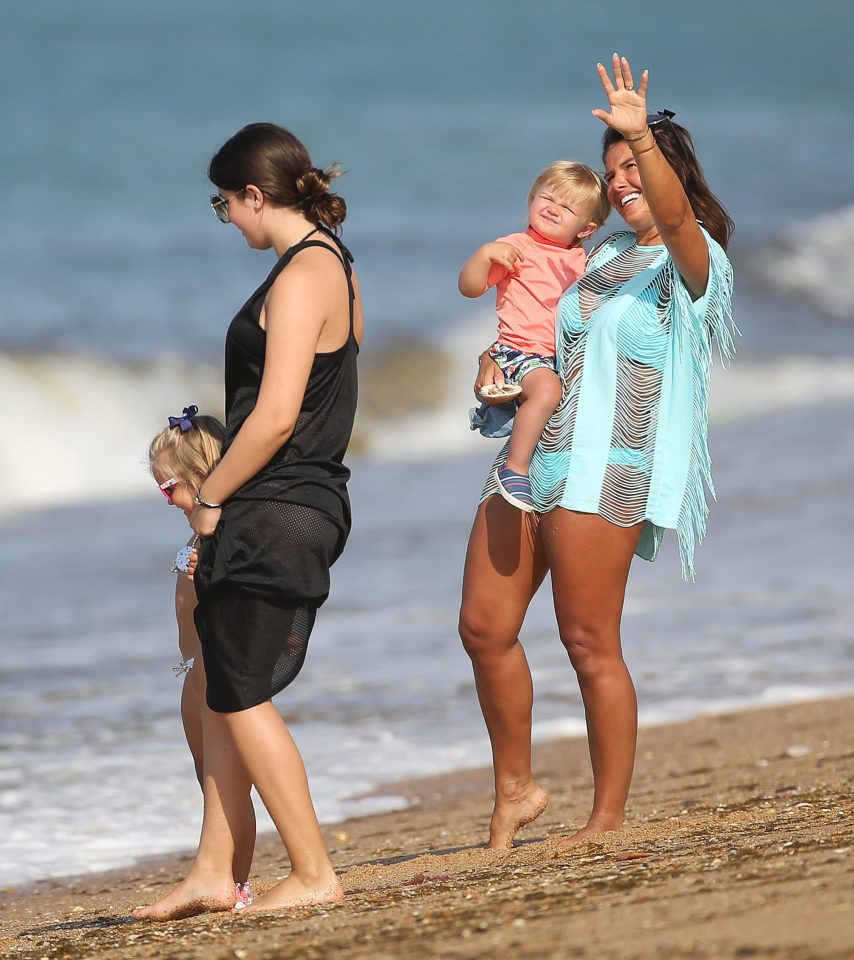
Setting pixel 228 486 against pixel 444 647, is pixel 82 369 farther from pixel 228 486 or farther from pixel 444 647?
pixel 228 486

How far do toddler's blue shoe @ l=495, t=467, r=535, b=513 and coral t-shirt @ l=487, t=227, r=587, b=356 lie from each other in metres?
0.32

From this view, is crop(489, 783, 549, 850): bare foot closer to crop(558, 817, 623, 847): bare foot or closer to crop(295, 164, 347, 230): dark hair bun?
crop(558, 817, 623, 847): bare foot

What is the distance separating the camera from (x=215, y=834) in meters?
3.10

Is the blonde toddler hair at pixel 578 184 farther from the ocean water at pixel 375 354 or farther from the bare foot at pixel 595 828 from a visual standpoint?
the ocean water at pixel 375 354

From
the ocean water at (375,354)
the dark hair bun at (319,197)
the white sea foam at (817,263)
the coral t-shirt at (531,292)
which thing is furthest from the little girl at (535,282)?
the white sea foam at (817,263)

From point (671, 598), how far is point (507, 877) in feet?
15.9

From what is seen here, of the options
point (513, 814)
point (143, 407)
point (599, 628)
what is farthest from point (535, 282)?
point (143, 407)

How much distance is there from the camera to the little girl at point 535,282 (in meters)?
3.48

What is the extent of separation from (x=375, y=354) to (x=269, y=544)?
570 inches

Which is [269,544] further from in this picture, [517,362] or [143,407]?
[143,407]

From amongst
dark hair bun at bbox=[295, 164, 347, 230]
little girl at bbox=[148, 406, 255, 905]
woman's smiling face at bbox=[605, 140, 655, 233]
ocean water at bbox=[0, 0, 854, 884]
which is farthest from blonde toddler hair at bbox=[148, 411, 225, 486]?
ocean water at bbox=[0, 0, 854, 884]

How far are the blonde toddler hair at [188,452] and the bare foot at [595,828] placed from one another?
49.0 inches

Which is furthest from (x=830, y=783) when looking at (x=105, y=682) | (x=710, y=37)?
(x=710, y=37)

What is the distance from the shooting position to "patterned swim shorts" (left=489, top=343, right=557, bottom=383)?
11.6 ft
